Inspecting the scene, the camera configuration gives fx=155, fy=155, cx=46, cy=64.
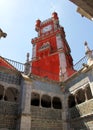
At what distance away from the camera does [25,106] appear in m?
10.7

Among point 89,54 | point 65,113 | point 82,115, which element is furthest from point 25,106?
point 89,54

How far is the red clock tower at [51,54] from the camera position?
19.9m

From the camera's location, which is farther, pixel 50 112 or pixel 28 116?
pixel 50 112

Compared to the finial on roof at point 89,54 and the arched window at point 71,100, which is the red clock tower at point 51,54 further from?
the finial on roof at point 89,54

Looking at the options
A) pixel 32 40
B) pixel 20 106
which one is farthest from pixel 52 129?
pixel 32 40

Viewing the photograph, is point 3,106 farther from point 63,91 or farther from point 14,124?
point 63,91

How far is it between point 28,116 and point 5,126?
63.7 inches

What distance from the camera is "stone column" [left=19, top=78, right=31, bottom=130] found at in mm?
10109

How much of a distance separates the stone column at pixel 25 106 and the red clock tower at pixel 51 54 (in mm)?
6320

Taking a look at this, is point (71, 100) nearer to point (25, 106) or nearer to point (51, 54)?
point (25, 106)

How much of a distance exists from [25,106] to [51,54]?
12.7 metres

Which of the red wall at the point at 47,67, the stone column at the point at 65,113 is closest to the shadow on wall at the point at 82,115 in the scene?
the stone column at the point at 65,113

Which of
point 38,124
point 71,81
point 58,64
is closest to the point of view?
point 38,124

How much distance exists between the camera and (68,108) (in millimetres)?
12961
